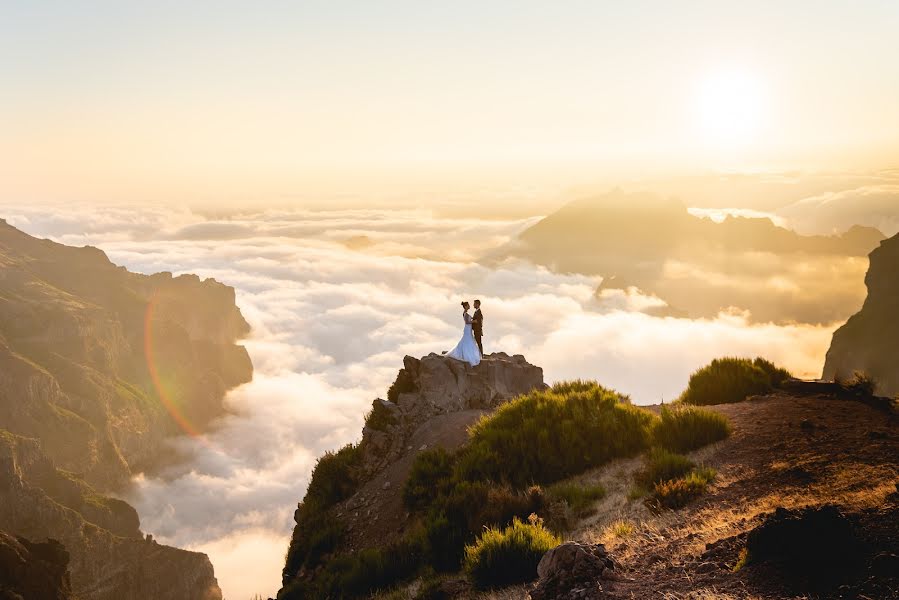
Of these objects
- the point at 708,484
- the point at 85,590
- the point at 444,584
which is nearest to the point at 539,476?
the point at 708,484

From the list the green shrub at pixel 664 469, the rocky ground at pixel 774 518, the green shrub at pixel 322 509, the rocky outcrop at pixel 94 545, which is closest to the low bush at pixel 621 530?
the rocky ground at pixel 774 518

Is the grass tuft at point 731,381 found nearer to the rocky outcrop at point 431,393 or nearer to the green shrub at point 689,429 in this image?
the green shrub at point 689,429

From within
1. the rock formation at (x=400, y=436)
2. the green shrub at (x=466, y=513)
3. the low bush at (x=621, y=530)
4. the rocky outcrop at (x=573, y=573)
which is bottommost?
the rock formation at (x=400, y=436)

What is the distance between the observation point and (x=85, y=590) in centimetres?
12106

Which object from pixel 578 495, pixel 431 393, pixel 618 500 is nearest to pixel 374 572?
pixel 578 495

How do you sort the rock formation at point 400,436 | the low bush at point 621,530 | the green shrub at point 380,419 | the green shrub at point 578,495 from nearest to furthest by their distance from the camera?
the low bush at point 621,530, the green shrub at point 578,495, the rock formation at point 400,436, the green shrub at point 380,419

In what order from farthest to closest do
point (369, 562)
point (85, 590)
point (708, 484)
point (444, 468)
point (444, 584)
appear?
point (85, 590) < point (444, 468) < point (369, 562) < point (708, 484) < point (444, 584)

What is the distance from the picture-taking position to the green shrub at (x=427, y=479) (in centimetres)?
1324

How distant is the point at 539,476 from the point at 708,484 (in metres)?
3.84

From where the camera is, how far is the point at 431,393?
69.4 feet

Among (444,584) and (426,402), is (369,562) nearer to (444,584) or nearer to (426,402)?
(444,584)

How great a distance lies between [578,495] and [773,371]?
11.4 m

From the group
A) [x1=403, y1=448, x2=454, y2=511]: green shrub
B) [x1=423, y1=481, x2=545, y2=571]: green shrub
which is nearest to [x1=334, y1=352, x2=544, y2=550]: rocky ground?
[x1=403, y1=448, x2=454, y2=511]: green shrub

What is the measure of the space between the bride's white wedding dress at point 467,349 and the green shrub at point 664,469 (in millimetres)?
12115
